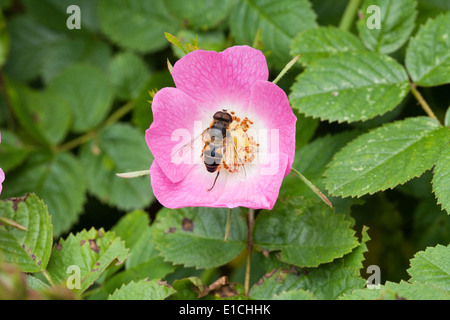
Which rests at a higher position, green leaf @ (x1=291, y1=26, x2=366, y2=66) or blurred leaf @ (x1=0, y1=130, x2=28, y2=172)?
green leaf @ (x1=291, y1=26, x2=366, y2=66)

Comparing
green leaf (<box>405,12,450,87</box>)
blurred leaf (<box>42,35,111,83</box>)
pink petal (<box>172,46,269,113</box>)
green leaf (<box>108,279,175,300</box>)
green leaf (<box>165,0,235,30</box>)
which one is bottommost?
green leaf (<box>108,279,175,300</box>)

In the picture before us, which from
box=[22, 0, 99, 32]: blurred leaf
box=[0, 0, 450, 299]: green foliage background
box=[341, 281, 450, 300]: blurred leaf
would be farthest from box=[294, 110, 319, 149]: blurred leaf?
box=[22, 0, 99, 32]: blurred leaf

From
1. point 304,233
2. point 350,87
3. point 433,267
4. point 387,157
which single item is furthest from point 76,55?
point 433,267

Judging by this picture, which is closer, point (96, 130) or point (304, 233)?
point (304, 233)

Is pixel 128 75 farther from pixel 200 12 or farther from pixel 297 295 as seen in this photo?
pixel 297 295

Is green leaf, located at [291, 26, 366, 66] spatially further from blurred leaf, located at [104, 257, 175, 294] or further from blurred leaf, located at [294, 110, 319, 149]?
blurred leaf, located at [104, 257, 175, 294]

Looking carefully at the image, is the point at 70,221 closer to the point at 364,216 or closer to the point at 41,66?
the point at 41,66

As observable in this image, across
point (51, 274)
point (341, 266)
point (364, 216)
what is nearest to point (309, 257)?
point (341, 266)
